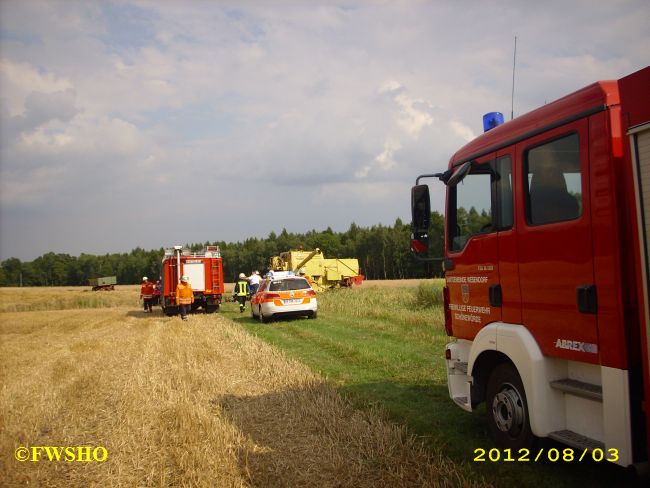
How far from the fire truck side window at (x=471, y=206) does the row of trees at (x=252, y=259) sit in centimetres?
6553

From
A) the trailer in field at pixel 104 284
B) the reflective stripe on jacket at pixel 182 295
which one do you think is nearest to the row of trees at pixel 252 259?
the trailer in field at pixel 104 284

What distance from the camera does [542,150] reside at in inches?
167

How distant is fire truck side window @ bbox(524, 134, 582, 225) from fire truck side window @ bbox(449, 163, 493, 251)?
1.96 feet

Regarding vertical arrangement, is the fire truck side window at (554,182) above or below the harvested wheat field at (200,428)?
above

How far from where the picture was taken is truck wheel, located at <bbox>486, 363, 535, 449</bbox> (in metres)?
4.36

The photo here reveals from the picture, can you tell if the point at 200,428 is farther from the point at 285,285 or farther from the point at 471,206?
the point at 285,285

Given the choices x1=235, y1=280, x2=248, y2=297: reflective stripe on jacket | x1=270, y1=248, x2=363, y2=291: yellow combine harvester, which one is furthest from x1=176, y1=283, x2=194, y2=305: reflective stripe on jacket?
x1=270, y1=248, x2=363, y2=291: yellow combine harvester

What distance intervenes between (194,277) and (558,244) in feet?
68.6

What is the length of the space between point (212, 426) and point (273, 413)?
36.4 inches

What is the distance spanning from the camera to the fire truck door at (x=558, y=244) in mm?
3676

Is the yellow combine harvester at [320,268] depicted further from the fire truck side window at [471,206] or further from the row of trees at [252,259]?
the row of trees at [252,259]

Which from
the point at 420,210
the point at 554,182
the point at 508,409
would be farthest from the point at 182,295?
the point at 554,182

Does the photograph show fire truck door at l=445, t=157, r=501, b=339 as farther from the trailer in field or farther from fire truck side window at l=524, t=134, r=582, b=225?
the trailer in field

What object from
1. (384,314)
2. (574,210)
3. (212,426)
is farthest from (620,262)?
(384,314)
